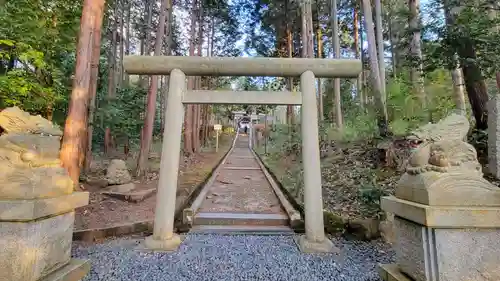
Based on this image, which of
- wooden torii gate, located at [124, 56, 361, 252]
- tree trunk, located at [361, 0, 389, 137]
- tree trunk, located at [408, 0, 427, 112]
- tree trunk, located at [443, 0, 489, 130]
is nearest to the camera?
wooden torii gate, located at [124, 56, 361, 252]

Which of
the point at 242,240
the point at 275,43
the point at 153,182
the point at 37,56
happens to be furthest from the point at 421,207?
the point at 275,43

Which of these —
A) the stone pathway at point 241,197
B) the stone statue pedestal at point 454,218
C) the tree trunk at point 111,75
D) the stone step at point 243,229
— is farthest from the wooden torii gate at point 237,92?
the tree trunk at point 111,75

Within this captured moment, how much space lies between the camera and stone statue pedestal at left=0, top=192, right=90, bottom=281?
207cm

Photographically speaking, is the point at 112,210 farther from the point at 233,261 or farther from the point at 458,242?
the point at 458,242

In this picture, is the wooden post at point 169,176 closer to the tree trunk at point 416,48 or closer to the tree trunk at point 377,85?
the tree trunk at point 416,48

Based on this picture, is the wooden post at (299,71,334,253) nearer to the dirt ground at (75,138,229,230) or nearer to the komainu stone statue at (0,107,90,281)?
the dirt ground at (75,138,229,230)

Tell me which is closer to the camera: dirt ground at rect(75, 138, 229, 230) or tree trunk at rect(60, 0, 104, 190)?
dirt ground at rect(75, 138, 229, 230)

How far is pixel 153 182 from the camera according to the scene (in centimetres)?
736

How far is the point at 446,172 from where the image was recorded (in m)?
2.14

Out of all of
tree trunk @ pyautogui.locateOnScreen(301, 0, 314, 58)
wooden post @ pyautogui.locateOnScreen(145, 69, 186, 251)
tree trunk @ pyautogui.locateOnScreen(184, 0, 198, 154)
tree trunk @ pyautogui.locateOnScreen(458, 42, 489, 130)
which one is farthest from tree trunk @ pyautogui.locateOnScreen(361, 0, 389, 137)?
tree trunk @ pyautogui.locateOnScreen(184, 0, 198, 154)

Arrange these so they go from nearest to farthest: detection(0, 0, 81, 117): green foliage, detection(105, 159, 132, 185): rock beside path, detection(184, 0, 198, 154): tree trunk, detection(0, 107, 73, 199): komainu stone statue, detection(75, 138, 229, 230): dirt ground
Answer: detection(0, 107, 73, 199): komainu stone statue < detection(75, 138, 229, 230): dirt ground < detection(0, 0, 81, 117): green foliage < detection(105, 159, 132, 185): rock beside path < detection(184, 0, 198, 154): tree trunk

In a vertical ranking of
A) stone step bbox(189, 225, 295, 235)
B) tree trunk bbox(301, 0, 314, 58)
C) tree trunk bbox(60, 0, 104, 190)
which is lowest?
stone step bbox(189, 225, 295, 235)

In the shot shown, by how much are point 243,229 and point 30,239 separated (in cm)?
310

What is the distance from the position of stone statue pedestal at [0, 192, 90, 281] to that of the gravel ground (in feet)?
2.32
